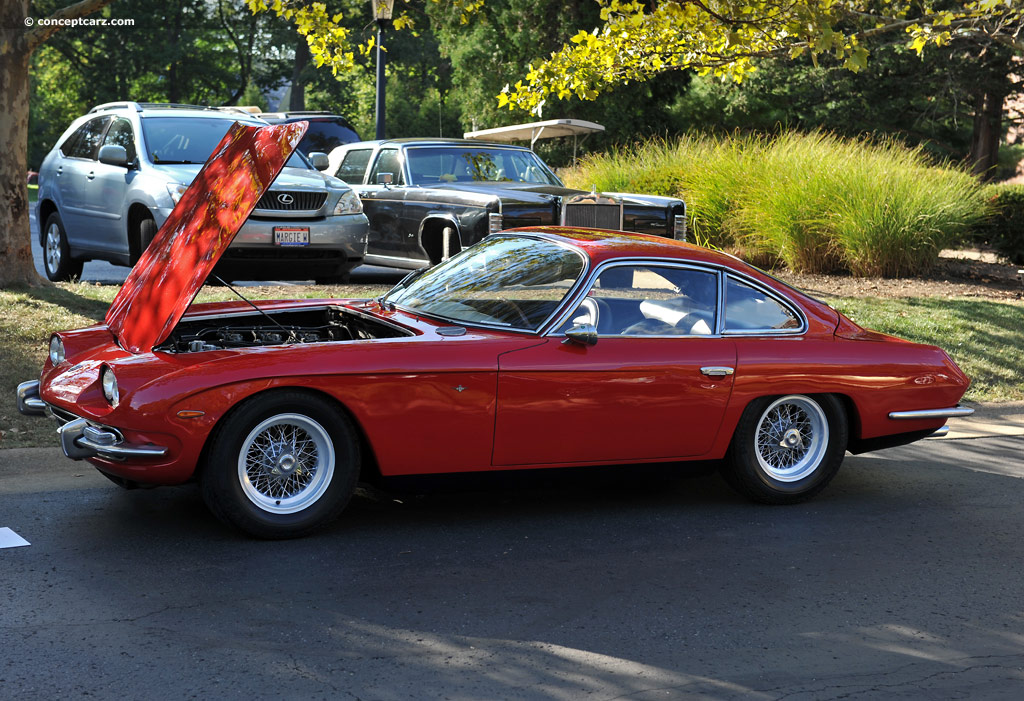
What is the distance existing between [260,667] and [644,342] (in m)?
2.63

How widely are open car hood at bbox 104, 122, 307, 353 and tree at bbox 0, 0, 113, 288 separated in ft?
16.5

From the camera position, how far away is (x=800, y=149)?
16.9 metres

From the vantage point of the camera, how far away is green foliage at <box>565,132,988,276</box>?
49.2ft

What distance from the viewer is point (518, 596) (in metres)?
4.60

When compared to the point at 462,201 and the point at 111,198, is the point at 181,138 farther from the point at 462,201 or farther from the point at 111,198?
the point at 462,201

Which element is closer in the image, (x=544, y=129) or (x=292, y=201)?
(x=292, y=201)

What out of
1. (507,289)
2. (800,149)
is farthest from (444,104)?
(507,289)

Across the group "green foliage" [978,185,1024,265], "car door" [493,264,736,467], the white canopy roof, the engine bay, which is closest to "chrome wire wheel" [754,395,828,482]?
"car door" [493,264,736,467]

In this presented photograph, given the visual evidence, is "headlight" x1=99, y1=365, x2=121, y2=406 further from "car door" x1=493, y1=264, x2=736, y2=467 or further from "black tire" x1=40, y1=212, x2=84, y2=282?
"black tire" x1=40, y1=212, x2=84, y2=282

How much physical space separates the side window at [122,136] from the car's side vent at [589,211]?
451 centimetres

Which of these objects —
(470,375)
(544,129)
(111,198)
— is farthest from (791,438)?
(544,129)

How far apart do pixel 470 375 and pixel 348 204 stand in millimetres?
6747

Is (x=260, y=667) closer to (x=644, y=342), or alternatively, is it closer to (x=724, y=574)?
(x=724, y=574)

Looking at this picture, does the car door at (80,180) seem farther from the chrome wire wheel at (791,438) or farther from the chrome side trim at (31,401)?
the chrome wire wheel at (791,438)
